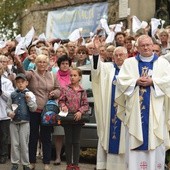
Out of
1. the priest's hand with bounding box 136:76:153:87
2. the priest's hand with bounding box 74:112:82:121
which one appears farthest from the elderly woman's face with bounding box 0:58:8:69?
the priest's hand with bounding box 136:76:153:87

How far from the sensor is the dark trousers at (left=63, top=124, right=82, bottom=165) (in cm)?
978

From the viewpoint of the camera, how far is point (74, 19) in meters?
23.4

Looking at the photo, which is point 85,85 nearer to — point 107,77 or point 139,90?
point 107,77

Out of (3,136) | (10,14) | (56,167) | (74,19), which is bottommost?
(56,167)

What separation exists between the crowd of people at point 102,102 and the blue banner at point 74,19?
1015 centimetres

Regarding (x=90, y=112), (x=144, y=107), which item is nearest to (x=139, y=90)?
(x=144, y=107)

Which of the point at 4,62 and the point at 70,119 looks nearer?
the point at 70,119

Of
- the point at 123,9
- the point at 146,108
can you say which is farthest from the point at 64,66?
the point at 123,9

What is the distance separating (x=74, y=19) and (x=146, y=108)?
14911 mm

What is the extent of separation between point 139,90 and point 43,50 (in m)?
2.87

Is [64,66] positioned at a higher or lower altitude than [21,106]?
higher

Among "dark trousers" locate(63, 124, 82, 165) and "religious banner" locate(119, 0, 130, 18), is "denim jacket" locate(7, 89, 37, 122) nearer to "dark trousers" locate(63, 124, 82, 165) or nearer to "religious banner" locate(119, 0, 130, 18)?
"dark trousers" locate(63, 124, 82, 165)

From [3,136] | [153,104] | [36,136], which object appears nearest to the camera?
[153,104]

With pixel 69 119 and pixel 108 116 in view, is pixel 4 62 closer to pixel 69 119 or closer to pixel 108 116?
pixel 69 119
